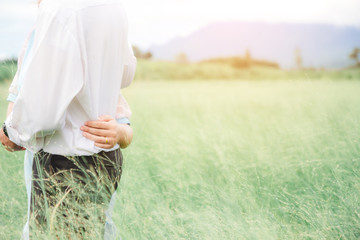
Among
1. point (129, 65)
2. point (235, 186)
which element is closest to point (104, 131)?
point (129, 65)

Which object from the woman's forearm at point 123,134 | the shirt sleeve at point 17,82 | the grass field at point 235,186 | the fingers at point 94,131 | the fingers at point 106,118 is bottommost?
the grass field at point 235,186

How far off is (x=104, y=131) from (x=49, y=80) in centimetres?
28

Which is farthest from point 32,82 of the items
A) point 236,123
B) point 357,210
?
point 236,123

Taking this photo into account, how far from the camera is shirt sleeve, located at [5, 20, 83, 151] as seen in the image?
1.18 meters

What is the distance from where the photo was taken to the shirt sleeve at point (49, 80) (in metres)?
1.18

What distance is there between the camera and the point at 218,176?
2.97 metres

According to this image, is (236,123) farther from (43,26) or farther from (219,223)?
(43,26)

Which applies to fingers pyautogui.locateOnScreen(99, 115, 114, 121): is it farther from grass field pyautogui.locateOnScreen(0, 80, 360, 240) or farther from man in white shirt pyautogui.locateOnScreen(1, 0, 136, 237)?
grass field pyautogui.locateOnScreen(0, 80, 360, 240)

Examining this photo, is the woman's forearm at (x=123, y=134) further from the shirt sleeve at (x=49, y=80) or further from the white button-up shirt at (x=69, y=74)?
the shirt sleeve at (x=49, y=80)

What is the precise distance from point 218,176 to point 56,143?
1841 millimetres

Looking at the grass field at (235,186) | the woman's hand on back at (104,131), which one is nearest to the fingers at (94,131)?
the woman's hand on back at (104,131)

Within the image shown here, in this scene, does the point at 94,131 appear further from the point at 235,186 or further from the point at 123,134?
the point at 235,186

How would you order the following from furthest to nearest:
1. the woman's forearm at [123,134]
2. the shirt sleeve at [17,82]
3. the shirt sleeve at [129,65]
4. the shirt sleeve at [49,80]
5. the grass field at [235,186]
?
the grass field at [235,186] < the shirt sleeve at [129,65] < the woman's forearm at [123,134] < the shirt sleeve at [17,82] < the shirt sleeve at [49,80]

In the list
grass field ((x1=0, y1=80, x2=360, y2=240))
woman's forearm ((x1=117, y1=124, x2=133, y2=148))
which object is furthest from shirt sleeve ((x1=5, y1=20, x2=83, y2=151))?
grass field ((x1=0, y1=80, x2=360, y2=240))
